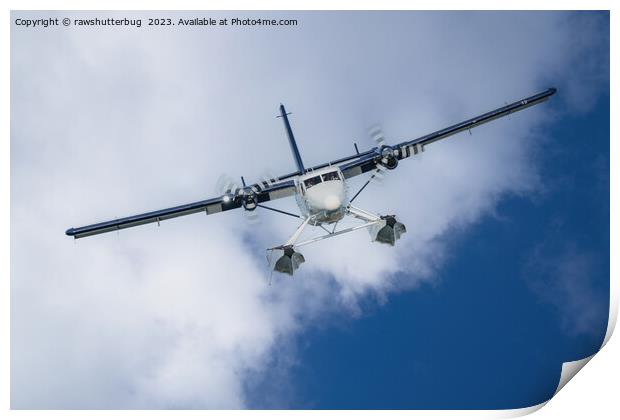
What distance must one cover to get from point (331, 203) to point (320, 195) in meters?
0.29

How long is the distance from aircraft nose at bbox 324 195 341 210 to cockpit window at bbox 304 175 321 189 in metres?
0.44

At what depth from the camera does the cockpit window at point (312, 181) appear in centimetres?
1330

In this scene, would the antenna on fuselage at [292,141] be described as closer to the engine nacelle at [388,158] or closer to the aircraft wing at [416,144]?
the aircraft wing at [416,144]

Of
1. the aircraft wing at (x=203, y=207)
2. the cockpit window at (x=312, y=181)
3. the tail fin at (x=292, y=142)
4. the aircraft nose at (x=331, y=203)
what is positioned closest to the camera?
the aircraft nose at (x=331, y=203)

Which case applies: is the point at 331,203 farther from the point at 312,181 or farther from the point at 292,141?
the point at 292,141

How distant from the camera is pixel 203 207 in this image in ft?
45.9

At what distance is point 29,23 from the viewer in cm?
1076

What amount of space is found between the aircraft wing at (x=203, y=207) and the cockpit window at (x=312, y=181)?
28.5 inches

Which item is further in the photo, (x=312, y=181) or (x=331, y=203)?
(x=312, y=181)

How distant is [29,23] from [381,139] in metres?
7.10

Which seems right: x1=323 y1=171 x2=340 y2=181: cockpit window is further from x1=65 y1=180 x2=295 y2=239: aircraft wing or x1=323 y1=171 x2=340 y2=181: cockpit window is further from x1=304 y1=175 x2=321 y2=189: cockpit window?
x1=65 y1=180 x2=295 y2=239: aircraft wing

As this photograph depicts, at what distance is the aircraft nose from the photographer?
13008 millimetres

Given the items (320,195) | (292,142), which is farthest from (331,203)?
(292,142)
